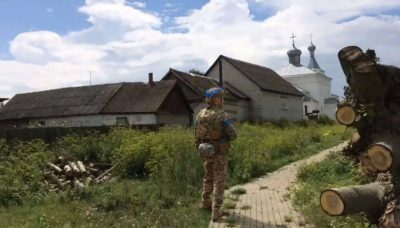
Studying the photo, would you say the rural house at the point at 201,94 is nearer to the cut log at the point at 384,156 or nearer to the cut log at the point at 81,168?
the cut log at the point at 81,168

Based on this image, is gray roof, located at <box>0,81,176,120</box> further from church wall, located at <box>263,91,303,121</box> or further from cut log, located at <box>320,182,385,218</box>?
cut log, located at <box>320,182,385,218</box>

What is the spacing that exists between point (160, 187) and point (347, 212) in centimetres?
553

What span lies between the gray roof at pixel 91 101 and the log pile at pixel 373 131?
25.8m

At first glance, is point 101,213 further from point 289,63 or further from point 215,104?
point 289,63

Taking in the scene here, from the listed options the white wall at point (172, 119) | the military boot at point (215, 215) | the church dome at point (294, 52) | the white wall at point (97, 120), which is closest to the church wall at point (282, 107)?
the white wall at point (172, 119)

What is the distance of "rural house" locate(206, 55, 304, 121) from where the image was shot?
44156 millimetres

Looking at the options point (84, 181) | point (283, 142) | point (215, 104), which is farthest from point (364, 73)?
point (283, 142)

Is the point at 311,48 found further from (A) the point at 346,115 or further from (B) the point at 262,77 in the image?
(A) the point at 346,115

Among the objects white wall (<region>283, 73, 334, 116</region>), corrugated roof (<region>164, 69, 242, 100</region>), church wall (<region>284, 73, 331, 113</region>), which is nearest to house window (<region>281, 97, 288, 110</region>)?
corrugated roof (<region>164, 69, 242, 100</region>)

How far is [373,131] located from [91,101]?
31104mm

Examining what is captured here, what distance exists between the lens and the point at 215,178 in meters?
8.62

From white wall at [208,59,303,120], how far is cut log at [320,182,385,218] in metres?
→ 37.0

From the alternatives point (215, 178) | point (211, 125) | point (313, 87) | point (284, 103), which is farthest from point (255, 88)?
point (215, 178)

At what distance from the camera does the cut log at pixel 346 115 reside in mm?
7387
